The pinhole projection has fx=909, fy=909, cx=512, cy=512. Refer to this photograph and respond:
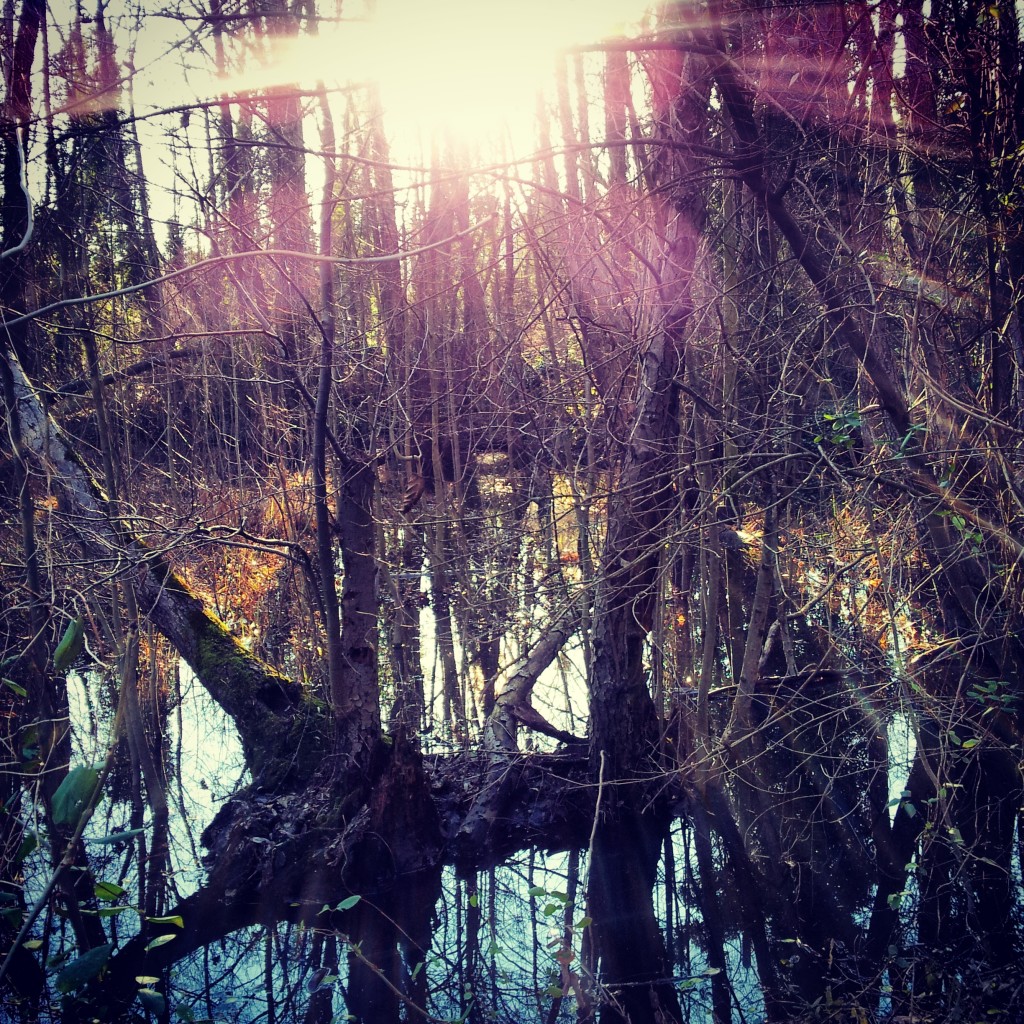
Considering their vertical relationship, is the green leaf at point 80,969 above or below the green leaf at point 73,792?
below

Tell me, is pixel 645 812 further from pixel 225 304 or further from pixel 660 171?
pixel 225 304

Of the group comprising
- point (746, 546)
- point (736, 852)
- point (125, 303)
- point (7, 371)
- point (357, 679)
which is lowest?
point (736, 852)

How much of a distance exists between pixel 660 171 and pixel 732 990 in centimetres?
399

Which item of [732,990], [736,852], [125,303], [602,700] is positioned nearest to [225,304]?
[125,303]

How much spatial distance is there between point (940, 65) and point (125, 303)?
657cm

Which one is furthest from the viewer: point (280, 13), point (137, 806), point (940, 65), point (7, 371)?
point (137, 806)

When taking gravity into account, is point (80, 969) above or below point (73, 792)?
below

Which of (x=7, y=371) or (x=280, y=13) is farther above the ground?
(x=280, y=13)

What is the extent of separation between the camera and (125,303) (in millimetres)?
7883

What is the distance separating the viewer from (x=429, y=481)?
1073 centimetres

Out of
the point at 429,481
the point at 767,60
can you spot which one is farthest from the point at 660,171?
the point at 429,481

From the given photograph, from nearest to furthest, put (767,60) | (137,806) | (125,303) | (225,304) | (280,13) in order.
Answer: (280,13) < (767,60) < (137,806) < (225,304) < (125,303)

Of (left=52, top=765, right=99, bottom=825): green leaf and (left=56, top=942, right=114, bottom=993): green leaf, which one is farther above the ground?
(left=52, top=765, right=99, bottom=825): green leaf

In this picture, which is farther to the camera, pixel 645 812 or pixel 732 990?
pixel 645 812
